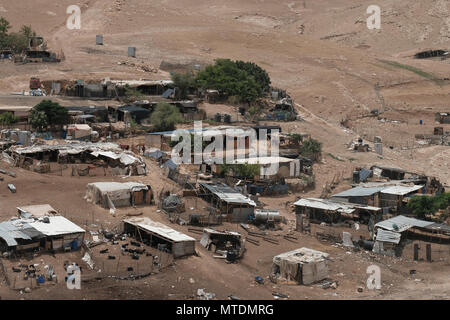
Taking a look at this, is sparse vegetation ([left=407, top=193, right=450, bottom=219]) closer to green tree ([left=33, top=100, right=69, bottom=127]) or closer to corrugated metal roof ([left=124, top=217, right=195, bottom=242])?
corrugated metal roof ([left=124, top=217, right=195, bottom=242])

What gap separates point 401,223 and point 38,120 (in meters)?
19.3

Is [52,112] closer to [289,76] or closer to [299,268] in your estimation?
[299,268]

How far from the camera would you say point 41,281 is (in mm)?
20703

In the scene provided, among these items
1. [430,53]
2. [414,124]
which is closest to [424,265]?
[414,124]

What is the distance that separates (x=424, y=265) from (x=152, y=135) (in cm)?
1777

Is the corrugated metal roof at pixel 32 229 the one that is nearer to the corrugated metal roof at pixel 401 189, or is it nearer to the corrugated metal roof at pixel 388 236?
the corrugated metal roof at pixel 388 236

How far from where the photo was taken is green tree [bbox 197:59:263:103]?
165 feet

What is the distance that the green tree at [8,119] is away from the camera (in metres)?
39.1

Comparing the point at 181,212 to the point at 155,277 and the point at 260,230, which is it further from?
the point at 155,277

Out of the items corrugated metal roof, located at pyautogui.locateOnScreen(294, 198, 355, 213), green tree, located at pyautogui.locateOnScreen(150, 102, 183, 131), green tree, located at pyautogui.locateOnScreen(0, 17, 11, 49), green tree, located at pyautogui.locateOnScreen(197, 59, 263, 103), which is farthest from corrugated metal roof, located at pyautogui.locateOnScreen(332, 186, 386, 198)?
green tree, located at pyautogui.locateOnScreen(0, 17, 11, 49)

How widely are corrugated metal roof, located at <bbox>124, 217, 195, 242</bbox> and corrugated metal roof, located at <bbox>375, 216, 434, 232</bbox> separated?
7.41m

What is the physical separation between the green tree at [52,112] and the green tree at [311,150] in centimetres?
1205

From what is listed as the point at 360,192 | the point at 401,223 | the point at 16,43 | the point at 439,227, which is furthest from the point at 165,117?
the point at 16,43

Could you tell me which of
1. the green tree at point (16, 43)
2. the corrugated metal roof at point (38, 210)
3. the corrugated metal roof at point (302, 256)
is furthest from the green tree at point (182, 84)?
the corrugated metal roof at point (302, 256)
